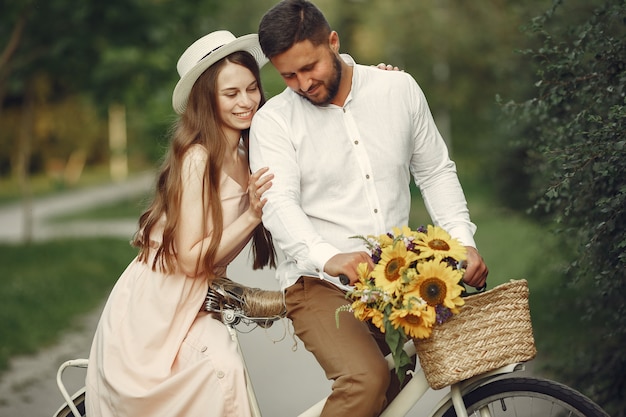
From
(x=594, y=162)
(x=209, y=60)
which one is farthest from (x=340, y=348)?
(x=594, y=162)

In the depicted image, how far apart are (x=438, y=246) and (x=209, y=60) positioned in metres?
1.32

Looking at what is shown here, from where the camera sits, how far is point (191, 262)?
3.86 metres

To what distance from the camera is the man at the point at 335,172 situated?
3.52 m

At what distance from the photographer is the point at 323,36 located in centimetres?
369

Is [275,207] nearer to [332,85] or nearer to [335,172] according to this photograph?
[335,172]

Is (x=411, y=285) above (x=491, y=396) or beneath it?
above

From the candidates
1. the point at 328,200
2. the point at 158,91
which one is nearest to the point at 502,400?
the point at 328,200

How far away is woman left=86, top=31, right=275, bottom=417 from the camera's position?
381 centimetres

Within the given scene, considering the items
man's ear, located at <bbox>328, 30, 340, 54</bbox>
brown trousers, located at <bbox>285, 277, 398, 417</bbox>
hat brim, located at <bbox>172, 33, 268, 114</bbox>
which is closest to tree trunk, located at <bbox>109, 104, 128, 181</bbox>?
hat brim, located at <bbox>172, 33, 268, 114</bbox>

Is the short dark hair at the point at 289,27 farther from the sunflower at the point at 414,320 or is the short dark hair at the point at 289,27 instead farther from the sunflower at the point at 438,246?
the sunflower at the point at 414,320

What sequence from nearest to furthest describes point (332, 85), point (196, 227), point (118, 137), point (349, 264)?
point (349, 264), point (332, 85), point (196, 227), point (118, 137)

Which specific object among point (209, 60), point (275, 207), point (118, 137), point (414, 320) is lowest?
point (414, 320)

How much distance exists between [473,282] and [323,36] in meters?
1.06

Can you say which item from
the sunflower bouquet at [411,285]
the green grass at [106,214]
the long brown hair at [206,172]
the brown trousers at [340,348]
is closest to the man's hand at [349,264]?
the sunflower bouquet at [411,285]
